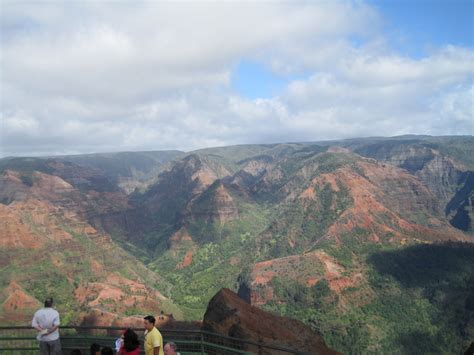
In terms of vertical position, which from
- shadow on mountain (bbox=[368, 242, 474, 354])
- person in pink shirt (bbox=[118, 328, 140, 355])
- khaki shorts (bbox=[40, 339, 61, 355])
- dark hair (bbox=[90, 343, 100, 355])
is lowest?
shadow on mountain (bbox=[368, 242, 474, 354])

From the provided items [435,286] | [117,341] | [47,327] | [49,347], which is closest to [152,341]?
[117,341]

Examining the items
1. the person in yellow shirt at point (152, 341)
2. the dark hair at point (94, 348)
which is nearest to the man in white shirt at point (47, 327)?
the dark hair at point (94, 348)

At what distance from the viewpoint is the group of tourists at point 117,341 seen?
15312 millimetres

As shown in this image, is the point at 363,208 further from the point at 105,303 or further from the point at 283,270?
the point at 105,303

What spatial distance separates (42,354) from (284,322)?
786 inches

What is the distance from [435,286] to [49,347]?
128886mm

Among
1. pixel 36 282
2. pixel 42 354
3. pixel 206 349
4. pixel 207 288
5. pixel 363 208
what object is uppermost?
pixel 42 354

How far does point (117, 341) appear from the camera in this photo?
56.9 feet

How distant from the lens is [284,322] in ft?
110

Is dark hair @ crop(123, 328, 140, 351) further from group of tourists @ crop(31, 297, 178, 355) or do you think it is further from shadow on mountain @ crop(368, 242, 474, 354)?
shadow on mountain @ crop(368, 242, 474, 354)

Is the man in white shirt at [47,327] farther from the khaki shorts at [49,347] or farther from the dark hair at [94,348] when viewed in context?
the dark hair at [94,348]

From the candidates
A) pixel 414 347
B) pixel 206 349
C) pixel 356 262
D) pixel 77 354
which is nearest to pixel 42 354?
pixel 77 354

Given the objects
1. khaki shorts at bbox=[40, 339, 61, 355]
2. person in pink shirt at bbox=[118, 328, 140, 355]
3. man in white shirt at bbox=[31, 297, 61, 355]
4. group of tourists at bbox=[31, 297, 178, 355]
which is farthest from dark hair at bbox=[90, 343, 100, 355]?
khaki shorts at bbox=[40, 339, 61, 355]

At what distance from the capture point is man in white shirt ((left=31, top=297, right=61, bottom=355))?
59.1 ft
